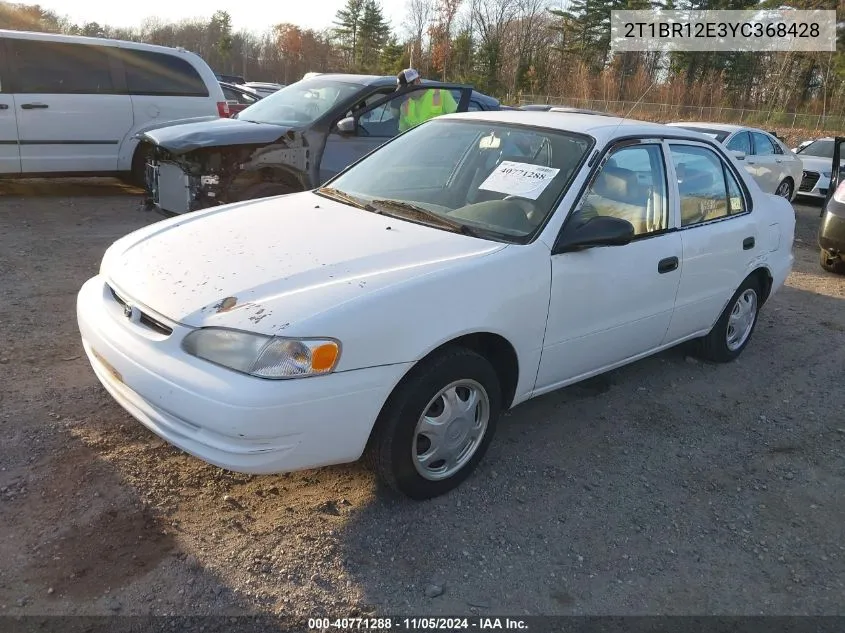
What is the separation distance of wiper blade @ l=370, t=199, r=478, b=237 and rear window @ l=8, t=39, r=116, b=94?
21.1 feet

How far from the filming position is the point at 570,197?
10.9ft

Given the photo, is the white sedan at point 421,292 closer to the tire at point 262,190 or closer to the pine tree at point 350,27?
the tire at point 262,190

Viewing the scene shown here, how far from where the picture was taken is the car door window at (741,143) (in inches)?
438

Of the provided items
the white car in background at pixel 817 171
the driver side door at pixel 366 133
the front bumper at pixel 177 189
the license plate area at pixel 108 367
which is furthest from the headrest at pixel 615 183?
the white car in background at pixel 817 171

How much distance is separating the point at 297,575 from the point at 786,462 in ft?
8.82

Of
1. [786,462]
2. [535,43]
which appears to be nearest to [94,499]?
[786,462]

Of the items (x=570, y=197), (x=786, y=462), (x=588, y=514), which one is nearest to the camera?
(x=588, y=514)

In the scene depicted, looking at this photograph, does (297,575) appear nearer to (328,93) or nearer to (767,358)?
(767,358)

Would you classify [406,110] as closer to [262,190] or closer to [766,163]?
[262,190]

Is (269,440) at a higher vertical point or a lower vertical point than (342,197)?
lower

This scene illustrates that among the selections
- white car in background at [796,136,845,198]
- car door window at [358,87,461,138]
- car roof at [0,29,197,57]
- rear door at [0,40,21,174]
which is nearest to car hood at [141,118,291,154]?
car door window at [358,87,461,138]

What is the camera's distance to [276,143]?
637cm

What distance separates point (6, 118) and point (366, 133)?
14.6 ft

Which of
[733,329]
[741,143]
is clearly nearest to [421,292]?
[733,329]
